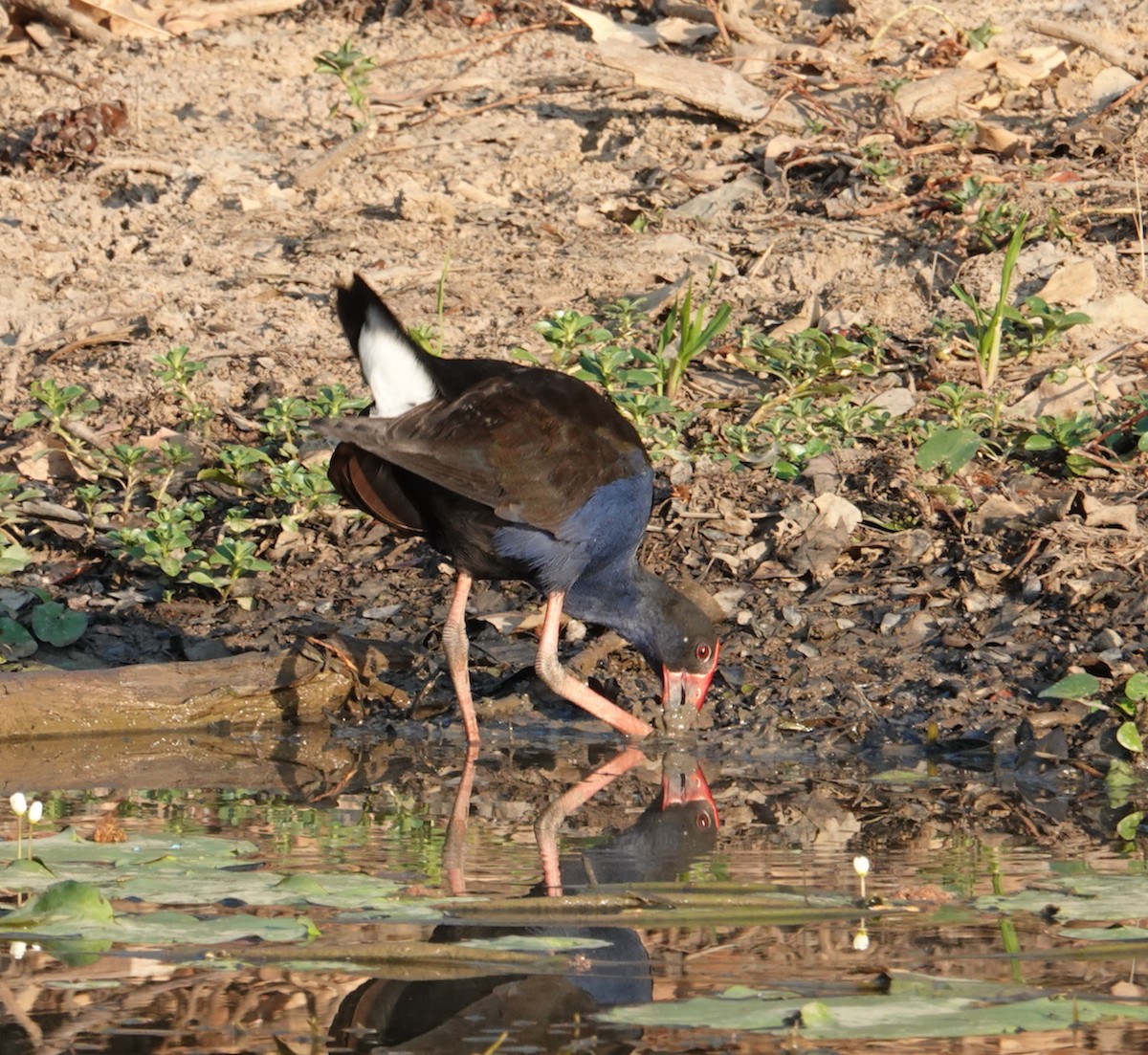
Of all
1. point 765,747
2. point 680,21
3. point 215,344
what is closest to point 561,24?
point 680,21

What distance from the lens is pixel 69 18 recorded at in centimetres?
991

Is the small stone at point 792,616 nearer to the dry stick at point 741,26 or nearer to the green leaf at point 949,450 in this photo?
the green leaf at point 949,450

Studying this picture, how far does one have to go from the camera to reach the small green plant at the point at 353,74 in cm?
886

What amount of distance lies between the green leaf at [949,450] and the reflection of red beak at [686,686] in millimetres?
1129

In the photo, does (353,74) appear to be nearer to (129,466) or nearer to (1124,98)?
(129,466)

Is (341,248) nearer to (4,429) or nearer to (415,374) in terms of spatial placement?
(4,429)

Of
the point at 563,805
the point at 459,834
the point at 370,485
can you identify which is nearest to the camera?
the point at 459,834

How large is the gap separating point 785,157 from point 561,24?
2037 mm

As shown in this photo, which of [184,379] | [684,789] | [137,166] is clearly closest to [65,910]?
[684,789]

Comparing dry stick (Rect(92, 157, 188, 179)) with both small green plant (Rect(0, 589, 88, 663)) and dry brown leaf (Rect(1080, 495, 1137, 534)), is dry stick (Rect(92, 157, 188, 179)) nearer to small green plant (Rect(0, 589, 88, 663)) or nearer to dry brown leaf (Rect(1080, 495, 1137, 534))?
small green plant (Rect(0, 589, 88, 663))

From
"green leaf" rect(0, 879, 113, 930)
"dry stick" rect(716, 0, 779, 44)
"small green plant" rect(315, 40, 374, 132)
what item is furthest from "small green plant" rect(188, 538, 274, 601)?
"dry stick" rect(716, 0, 779, 44)

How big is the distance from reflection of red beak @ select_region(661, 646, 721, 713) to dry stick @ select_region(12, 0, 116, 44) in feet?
20.8

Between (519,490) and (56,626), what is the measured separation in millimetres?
1883

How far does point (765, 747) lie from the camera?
17.4 feet
